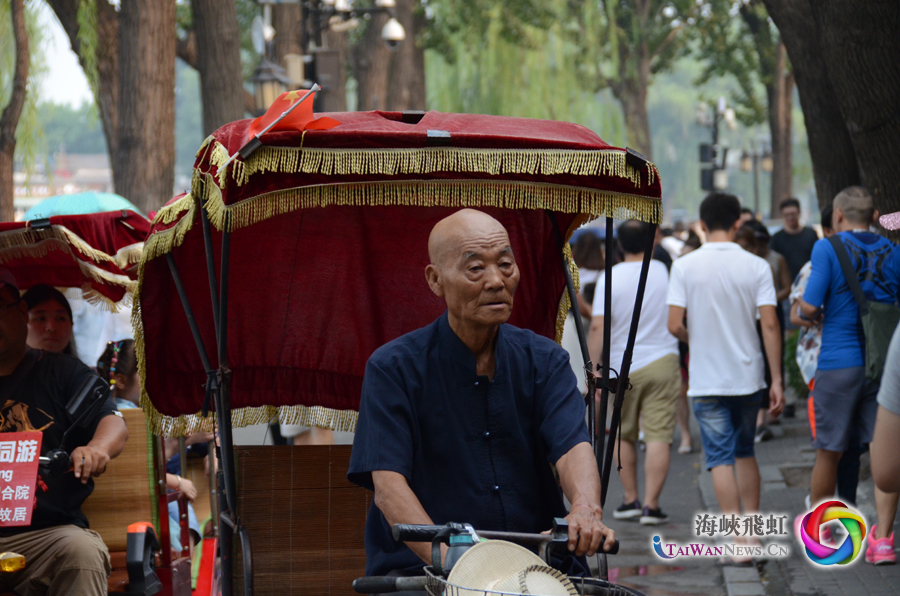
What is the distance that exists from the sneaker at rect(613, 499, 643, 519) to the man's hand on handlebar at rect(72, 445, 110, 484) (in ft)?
15.3

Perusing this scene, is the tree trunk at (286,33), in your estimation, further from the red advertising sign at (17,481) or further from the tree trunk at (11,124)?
the red advertising sign at (17,481)

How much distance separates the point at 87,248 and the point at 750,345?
4024 mm

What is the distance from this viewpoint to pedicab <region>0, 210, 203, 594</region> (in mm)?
4859

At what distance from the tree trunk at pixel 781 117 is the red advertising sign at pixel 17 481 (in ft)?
75.5

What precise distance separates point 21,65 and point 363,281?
711cm

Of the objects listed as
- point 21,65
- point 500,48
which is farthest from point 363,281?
point 500,48

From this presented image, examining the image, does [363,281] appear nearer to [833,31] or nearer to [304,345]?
[304,345]

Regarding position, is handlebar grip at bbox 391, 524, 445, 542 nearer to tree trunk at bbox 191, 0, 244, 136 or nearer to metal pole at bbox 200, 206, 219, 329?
metal pole at bbox 200, 206, 219, 329

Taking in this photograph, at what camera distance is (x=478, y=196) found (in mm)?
4219

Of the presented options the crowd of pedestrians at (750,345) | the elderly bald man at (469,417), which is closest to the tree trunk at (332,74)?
the crowd of pedestrians at (750,345)

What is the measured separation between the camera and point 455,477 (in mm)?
3535

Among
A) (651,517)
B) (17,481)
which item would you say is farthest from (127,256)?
(651,517)

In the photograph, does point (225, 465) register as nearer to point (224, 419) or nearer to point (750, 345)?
point (224, 419)

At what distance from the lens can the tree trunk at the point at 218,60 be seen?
12.5m
